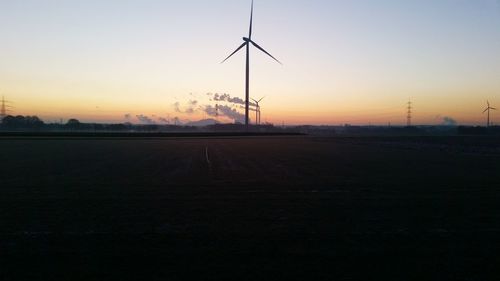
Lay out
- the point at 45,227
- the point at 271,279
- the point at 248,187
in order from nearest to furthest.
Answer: the point at 271,279
the point at 45,227
the point at 248,187

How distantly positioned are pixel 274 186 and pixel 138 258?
1348 centimetres

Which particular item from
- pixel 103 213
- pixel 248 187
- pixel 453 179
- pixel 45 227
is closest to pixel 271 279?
pixel 45 227

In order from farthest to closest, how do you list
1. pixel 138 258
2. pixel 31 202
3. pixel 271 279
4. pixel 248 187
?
pixel 248 187
pixel 31 202
pixel 138 258
pixel 271 279

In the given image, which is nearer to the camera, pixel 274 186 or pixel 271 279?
pixel 271 279

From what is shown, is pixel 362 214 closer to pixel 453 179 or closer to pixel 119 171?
pixel 453 179

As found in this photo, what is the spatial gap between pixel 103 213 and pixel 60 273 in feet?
21.7

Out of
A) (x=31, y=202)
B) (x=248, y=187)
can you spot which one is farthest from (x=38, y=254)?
(x=248, y=187)

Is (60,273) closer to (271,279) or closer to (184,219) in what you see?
(271,279)

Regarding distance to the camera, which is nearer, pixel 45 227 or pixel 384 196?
pixel 45 227

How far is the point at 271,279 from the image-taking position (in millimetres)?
8766

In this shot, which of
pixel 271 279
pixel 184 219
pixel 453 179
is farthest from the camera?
pixel 453 179

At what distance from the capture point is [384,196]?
19.8 meters

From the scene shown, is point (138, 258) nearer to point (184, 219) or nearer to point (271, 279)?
point (271, 279)

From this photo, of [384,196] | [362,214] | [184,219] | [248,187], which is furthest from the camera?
[248,187]
